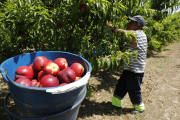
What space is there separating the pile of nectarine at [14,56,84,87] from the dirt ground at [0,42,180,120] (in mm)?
1446

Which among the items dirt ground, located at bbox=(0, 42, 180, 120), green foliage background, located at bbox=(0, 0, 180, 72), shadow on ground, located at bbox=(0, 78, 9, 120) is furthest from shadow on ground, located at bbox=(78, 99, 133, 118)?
shadow on ground, located at bbox=(0, 78, 9, 120)

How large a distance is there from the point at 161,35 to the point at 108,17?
6.42 m

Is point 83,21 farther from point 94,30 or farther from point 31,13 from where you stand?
point 31,13

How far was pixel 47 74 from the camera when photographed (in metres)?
1.42

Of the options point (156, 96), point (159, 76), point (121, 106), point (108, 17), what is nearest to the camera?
point (108, 17)

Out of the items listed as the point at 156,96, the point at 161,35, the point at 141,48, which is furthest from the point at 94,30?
the point at 161,35

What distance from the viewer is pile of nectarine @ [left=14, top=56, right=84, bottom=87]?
128 centimetres

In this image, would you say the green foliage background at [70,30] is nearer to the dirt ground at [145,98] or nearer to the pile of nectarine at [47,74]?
the pile of nectarine at [47,74]

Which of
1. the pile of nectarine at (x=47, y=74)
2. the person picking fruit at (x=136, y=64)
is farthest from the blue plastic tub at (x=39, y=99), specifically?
the person picking fruit at (x=136, y=64)

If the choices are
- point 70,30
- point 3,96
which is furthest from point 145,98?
point 3,96

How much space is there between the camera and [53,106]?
1163mm

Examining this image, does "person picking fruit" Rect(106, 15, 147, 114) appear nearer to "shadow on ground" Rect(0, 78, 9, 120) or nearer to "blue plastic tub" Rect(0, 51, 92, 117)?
"blue plastic tub" Rect(0, 51, 92, 117)

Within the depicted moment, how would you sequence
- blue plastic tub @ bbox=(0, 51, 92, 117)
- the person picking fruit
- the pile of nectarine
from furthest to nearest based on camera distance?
the person picking fruit
the pile of nectarine
blue plastic tub @ bbox=(0, 51, 92, 117)

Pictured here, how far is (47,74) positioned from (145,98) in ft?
8.90
